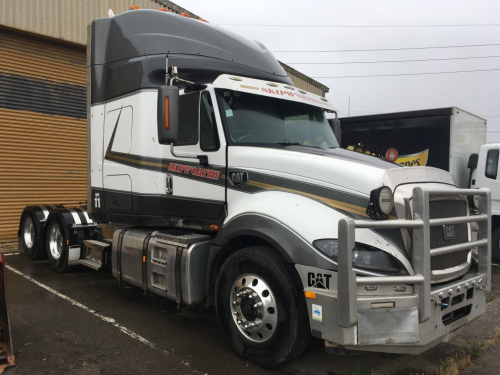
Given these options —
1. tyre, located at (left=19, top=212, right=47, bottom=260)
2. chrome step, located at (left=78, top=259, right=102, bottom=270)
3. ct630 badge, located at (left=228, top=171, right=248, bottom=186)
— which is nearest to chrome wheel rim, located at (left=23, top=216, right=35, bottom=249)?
tyre, located at (left=19, top=212, right=47, bottom=260)

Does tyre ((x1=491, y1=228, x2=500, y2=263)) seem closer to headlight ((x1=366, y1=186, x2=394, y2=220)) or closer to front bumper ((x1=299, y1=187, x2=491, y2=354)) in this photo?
front bumper ((x1=299, y1=187, x2=491, y2=354))

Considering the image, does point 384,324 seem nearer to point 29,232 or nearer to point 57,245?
point 57,245

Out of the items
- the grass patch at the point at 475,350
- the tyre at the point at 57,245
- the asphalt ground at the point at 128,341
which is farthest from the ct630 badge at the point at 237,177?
the tyre at the point at 57,245

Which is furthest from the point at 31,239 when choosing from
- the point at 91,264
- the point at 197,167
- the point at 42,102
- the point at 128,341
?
the point at 197,167

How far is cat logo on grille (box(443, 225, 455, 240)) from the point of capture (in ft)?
11.7

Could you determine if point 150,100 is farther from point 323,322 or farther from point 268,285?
point 323,322

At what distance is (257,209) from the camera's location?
3.89m

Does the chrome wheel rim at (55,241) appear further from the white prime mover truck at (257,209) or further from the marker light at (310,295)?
the marker light at (310,295)

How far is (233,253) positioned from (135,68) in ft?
9.37

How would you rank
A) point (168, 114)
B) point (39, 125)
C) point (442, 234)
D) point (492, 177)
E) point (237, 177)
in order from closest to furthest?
point (442, 234), point (168, 114), point (237, 177), point (492, 177), point (39, 125)

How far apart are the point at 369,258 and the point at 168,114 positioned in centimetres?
243

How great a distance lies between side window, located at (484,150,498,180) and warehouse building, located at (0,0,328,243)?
32.2 ft

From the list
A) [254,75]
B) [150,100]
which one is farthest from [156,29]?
[254,75]

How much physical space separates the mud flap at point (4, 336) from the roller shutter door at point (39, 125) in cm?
726
